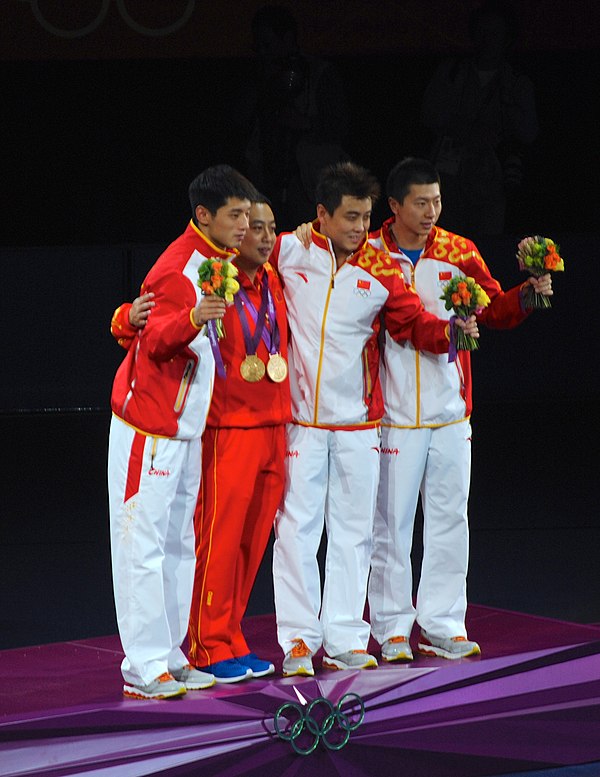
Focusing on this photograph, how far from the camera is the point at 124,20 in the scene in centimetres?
873

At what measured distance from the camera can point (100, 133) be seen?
8.87m

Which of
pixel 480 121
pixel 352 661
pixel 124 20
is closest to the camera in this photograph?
pixel 352 661

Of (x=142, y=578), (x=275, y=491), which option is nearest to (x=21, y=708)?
(x=142, y=578)

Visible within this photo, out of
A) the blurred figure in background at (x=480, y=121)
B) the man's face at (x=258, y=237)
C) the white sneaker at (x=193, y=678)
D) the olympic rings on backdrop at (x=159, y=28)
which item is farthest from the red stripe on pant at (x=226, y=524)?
the olympic rings on backdrop at (x=159, y=28)

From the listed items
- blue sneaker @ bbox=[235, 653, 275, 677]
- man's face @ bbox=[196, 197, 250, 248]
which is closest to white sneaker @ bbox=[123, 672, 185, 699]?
blue sneaker @ bbox=[235, 653, 275, 677]

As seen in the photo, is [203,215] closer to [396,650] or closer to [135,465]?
[135,465]

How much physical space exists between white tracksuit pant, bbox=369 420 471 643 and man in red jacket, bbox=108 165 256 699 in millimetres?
804

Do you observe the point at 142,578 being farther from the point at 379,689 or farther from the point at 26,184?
the point at 26,184

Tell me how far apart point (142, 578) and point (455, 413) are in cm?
130

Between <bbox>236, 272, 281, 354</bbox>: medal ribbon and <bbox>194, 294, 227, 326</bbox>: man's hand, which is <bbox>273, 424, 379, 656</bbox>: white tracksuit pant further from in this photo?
<bbox>194, 294, 227, 326</bbox>: man's hand

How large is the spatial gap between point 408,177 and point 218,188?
2.60ft

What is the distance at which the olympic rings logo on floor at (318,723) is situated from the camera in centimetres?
410

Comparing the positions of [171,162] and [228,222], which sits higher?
[171,162]

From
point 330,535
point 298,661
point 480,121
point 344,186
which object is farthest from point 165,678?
point 480,121
